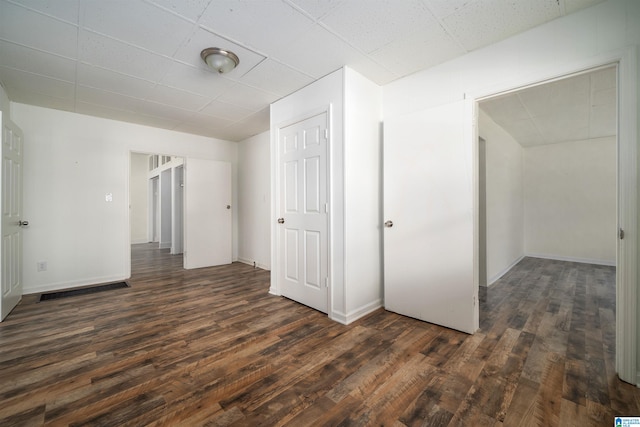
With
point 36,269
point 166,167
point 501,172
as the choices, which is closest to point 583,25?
point 501,172

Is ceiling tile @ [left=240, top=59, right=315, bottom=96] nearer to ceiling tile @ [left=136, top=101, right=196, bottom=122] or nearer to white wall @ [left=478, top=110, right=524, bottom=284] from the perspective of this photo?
ceiling tile @ [left=136, top=101, right=196, bottom=122]

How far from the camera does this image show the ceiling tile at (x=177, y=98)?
3.07m

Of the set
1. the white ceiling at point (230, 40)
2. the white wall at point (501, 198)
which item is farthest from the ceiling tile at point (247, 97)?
the white wall at point (501, 198)

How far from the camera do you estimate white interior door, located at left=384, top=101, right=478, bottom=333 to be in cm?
231

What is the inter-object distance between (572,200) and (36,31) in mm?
8386

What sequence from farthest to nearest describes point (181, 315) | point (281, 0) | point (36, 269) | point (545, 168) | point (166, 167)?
point (166, 167)
point (545, 168)
point (36, 269)
point (181, 315)
point (281, 0)

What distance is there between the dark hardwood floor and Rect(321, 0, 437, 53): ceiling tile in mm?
2505

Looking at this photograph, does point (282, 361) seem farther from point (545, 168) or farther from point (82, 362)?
point (545, 168)

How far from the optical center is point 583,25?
182 centimetres

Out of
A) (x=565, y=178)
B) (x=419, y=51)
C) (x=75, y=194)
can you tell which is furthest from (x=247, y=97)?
(x=565, y=178)

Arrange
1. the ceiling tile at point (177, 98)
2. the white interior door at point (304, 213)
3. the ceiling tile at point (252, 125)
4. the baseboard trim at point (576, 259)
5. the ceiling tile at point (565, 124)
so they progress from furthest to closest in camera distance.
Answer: the baseboard trim at point (576, 259)
the ceiling tile at point (252, 125)
the ceiling tile at point (565, 124)
the ceiling tile at point (177, 98)
the white interior door at point (304, 213)

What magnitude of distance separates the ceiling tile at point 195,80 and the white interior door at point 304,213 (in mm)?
854

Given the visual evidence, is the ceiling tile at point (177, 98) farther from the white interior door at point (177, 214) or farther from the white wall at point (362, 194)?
the white interior door at point (177, 214)

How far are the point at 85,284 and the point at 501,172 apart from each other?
6764 millimetres
